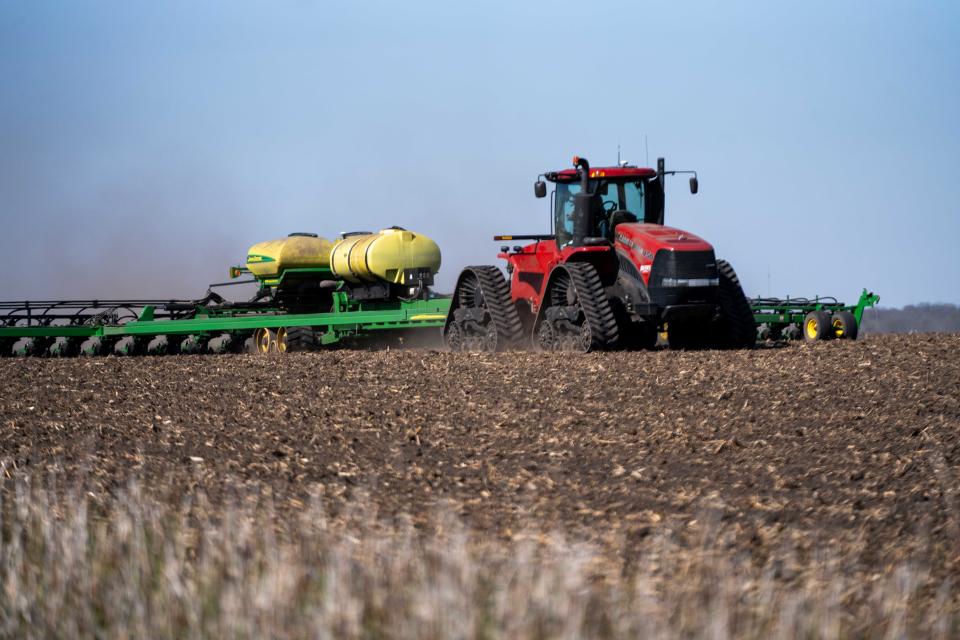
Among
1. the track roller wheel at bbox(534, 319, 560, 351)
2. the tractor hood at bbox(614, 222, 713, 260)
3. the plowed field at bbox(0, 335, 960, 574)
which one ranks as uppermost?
the tractor hood at bbox(614, 222, 713, 260)

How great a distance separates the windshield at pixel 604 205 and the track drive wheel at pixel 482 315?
45.7 inches

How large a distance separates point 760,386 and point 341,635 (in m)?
7.78

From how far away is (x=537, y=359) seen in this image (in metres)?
13.3

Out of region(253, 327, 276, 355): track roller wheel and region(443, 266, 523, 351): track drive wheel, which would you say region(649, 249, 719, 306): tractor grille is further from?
region(253, 327, 276, 355): track roller wheel

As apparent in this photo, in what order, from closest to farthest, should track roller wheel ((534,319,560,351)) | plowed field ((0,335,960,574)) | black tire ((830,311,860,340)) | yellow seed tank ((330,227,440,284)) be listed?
plowed field ((0,335,960,574)) → track roller wheel ((534,319,560,351)) → black tire ((830,311,860,340)) → yellow seed tank ((330,227,440,284))

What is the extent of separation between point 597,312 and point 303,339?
7.41 meters

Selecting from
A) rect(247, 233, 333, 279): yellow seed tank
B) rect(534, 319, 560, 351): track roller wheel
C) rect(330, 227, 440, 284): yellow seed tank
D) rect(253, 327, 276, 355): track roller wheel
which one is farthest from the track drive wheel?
rect(247, 233, 333, 279): yellow seed tank

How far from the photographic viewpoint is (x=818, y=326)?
61.8ft

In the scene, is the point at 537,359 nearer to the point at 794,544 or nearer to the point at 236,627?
the point at 794,544

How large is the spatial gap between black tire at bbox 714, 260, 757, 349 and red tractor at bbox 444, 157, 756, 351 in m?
0.01

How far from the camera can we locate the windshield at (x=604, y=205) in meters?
14.7

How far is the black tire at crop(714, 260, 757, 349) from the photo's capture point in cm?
1462

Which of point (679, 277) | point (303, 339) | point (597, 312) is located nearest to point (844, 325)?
point (679, 277)

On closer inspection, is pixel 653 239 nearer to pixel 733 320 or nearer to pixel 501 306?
pixel 733 320
